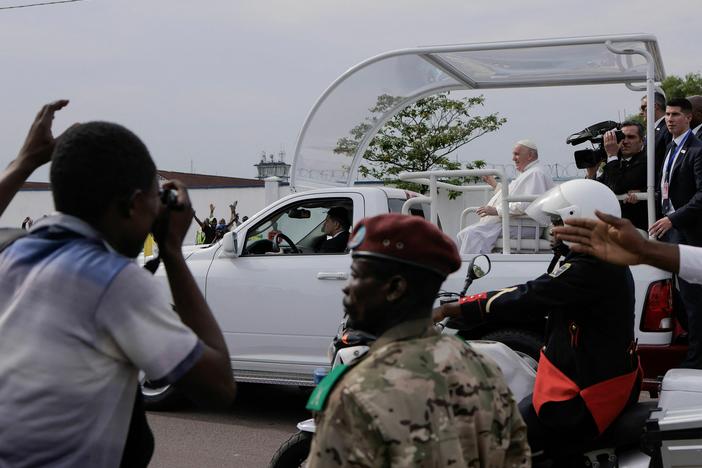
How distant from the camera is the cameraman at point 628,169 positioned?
7.36m

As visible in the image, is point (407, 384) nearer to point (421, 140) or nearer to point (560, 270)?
point (560, 270)

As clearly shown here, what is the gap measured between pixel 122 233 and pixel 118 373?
1.03ft

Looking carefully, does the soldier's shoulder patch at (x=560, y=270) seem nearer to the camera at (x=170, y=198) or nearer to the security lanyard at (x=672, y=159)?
the camera at (x=170, y=198)

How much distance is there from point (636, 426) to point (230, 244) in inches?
180

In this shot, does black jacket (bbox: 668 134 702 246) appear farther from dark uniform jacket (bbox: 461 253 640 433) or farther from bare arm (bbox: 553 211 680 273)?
bare arm (bbox: 553 211 680 273)

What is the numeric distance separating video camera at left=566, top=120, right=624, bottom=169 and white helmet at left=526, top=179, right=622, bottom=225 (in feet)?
14.6

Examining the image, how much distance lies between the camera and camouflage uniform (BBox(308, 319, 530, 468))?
1.88 metres

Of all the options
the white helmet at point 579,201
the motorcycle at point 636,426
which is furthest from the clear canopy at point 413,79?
the motorcycle at point 636,426

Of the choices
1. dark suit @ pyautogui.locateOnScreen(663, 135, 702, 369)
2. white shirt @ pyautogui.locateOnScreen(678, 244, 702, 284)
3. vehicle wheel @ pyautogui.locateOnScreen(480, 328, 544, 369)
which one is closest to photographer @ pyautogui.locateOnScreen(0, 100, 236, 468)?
white shirt @ pyautogui.locateOnScreen(678, 244, 702, 284)

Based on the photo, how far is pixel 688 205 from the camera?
691cm

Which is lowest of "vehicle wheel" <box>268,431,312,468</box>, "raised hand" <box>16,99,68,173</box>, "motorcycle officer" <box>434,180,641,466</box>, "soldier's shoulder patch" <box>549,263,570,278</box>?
"vehicle wheel" <box>268,431,312,468</box>

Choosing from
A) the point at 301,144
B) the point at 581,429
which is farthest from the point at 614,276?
the point at 301,144

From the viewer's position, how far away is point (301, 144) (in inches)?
358

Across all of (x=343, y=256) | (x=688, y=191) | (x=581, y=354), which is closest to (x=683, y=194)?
(x=688, y=191)
